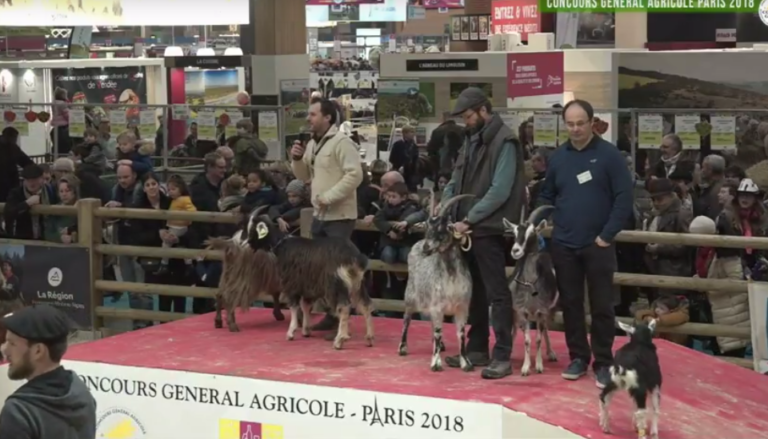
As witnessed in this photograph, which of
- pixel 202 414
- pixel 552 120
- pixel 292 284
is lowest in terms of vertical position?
pixel 202 414

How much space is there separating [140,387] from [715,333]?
155 inches

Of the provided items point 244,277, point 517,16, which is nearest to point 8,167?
point 244,277

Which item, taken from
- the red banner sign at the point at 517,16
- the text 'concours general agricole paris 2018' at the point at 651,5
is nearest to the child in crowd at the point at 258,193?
the text 'concours general agricole paris 2018' at the point at 651,5

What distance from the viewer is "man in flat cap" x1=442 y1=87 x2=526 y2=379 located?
289 inches

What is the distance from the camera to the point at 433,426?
665 centimetres

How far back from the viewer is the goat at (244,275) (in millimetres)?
8695

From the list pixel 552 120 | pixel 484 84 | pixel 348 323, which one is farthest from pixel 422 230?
pixel 484 84

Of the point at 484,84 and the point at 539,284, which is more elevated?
the point at 484,84

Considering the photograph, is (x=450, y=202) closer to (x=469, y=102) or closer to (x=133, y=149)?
(x=469, y=102)

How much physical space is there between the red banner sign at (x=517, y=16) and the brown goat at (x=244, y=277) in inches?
470

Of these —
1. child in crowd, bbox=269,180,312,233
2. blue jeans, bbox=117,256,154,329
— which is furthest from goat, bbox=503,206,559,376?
blue jeans, bbox=117,256,154,329

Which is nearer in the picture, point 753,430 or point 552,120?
point 753,430

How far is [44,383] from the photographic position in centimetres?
423

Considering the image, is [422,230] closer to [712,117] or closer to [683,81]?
[712,117]
